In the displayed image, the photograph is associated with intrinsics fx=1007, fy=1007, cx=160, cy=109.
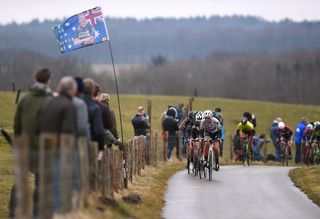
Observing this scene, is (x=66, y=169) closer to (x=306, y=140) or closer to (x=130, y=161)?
(x=130, y=161)

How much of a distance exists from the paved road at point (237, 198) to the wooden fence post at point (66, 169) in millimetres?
4943

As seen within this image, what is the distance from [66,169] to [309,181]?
1393cm

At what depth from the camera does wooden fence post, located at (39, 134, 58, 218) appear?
1279 cm

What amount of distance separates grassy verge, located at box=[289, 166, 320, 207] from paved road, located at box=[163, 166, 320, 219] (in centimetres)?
21

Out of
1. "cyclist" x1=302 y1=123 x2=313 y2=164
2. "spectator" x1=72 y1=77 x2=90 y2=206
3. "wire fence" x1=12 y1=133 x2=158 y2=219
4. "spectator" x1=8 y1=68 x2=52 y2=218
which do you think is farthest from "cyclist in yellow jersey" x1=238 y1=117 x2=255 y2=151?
"spectator" x1=8 y1=68 x2=52 y2=218

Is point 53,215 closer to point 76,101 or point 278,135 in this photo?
point 76,101

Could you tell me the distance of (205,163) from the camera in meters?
26.9

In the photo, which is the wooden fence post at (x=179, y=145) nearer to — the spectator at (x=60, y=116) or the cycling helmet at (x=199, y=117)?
the cycling helmet at (x=199, y=117)

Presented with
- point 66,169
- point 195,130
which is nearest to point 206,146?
point 195,130

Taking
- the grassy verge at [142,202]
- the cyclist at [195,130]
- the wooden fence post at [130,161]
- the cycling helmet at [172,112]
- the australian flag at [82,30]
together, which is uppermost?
the australian flag at [82,30]

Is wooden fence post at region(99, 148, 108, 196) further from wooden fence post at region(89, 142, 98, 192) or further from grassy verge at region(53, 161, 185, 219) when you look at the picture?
wooden fence post at region(89, 142, 98, 192)

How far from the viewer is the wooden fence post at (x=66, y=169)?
13.3 m

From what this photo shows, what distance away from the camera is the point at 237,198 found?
2200cm

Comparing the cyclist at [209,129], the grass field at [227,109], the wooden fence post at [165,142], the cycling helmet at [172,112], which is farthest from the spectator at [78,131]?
the grass field at [227,109]
